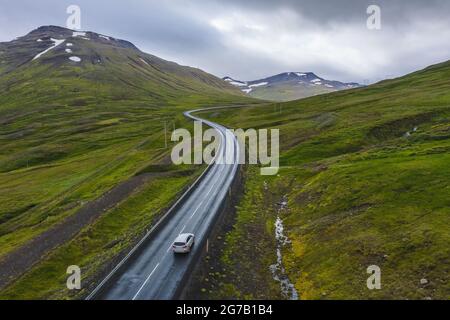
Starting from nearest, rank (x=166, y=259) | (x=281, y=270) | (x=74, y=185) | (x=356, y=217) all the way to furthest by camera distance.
Result: (x=281, y=270), (x=166, y=259), (x=356, y=217), (x=74, y=185)

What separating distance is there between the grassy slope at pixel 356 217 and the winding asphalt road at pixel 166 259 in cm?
376

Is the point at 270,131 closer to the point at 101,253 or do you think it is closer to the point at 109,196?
the point at 109,196

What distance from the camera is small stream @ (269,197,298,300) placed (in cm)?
3438

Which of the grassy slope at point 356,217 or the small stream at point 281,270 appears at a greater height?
the grassy slope at point 356,217

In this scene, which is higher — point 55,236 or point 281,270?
point 281,270

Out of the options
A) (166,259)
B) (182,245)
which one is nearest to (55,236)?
(166,259)

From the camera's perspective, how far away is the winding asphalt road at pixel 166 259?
1329 inches

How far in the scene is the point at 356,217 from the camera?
4491cm

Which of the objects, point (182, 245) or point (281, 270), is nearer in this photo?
point (281, 270)

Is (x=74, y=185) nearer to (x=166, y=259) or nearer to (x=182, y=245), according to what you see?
(x=166, y=259)

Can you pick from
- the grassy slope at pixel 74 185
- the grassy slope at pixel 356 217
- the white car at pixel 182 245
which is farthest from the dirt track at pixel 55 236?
the grassy slope at pixel 356 217

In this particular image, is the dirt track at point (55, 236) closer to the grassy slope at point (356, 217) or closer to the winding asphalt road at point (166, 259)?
the winding asphalt road at point (166, 259)

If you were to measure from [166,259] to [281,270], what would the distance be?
37.9 feet

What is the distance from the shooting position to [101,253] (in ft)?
155
